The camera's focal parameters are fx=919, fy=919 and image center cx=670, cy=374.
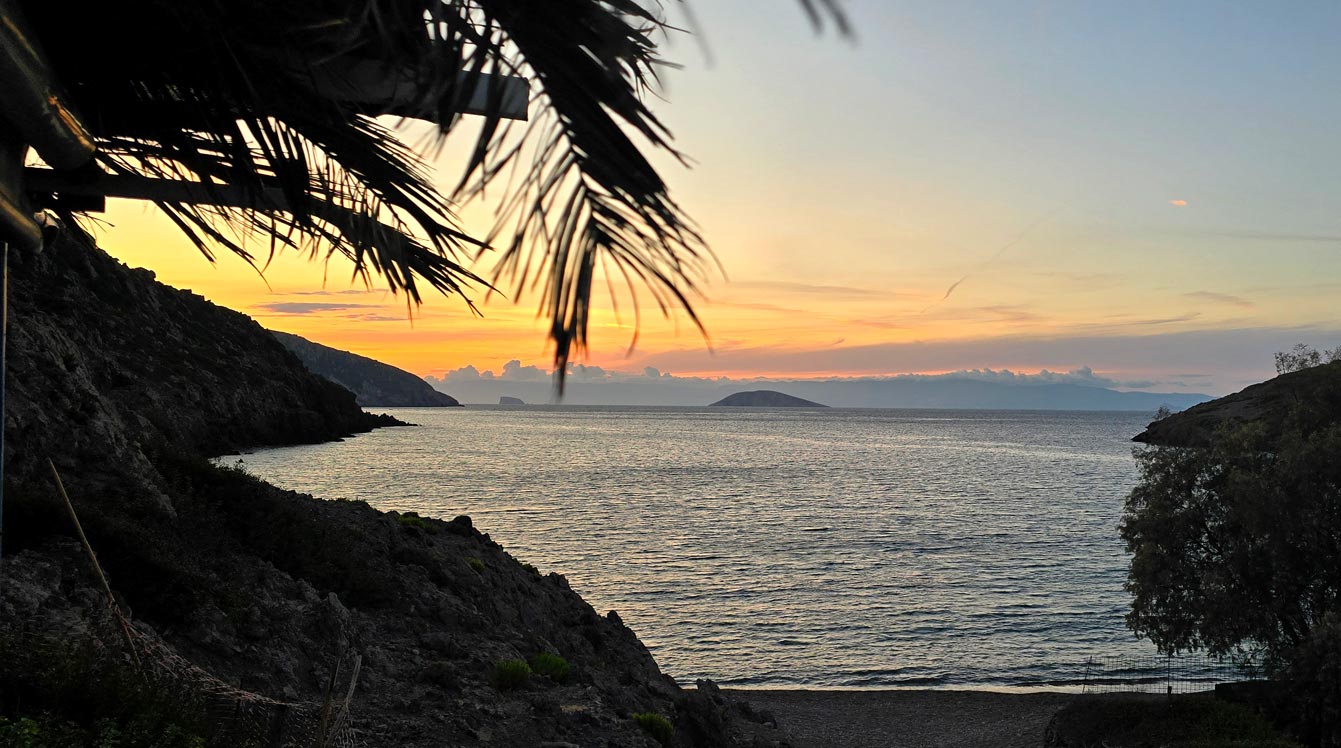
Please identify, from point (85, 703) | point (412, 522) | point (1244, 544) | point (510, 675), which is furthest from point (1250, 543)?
point (85, 703)

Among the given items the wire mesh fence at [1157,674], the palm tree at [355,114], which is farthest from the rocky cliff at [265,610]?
the wire mesh fence at [1157,674]

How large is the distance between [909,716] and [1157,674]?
10263 millimetres

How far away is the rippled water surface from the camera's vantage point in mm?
34062

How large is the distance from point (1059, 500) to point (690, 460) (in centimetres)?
5501

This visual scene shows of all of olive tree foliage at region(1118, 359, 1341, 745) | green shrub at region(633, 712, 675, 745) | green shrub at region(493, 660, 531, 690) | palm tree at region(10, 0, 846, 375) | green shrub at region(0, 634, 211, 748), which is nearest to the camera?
palm tree at region(10, 0, 846, 375)

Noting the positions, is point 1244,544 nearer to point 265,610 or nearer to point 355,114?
point 265,610

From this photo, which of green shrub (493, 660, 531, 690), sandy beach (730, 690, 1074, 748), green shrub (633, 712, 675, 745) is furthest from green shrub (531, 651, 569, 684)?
sandy beach (730, 690, 1074, 748)

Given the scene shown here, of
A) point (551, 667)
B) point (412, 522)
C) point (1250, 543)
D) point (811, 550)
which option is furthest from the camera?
point (811, 550)

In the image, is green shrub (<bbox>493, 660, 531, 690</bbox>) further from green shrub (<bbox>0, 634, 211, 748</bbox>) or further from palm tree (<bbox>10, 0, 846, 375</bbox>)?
palm tree (<bbox>10, 0, 846, 375</bbox>)

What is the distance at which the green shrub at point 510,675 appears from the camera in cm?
1305

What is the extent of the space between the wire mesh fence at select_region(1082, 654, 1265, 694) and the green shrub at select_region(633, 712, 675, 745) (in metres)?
21.2

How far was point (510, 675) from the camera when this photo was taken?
1313cm

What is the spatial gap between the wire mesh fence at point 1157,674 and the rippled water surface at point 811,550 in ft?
2.80

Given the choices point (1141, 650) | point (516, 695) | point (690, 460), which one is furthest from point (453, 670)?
point (690, 460)
